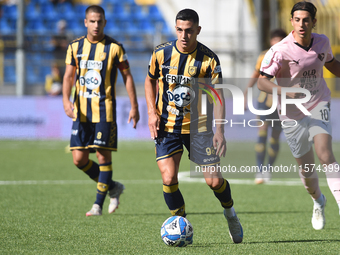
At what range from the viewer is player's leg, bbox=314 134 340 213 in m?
4.36

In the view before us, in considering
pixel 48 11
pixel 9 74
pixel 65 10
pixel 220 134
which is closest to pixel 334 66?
pixel 220 134

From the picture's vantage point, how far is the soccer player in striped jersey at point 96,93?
5434mm

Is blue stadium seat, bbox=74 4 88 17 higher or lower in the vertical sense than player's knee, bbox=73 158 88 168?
higher

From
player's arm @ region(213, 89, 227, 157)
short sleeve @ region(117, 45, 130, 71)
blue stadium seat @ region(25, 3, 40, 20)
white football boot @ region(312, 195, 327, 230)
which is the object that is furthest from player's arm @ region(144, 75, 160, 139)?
blue stadium seat @ region(25, 3, 40, 20)

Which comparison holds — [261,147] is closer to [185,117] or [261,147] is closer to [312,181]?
[312,181]

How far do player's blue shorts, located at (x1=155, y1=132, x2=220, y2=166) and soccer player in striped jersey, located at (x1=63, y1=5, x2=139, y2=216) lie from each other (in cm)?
123

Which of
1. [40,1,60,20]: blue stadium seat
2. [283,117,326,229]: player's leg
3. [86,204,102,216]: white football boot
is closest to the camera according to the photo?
[283,117,326,229]: player's leg

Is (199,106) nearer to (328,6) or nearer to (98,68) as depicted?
(98,68)

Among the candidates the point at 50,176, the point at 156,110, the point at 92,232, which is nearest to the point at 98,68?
the point at 156,110

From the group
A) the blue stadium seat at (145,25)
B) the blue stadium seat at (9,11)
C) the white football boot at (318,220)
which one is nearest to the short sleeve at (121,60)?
the white football boot at (318,220)

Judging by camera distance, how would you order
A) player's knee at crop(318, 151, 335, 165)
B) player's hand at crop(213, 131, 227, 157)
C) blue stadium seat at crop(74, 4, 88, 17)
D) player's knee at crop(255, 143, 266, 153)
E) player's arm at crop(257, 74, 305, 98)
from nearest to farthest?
1. player's hand at crop(213, 131, 227, 157)
2. player's arm at crop(257, 74, 305, 98)
3. player's knee at crop(318, 151, 335, 165)
4. player's knee at crop(255, 143, 266, 153)
5. blue stadium seat at crop(74, 4, 88, 17)

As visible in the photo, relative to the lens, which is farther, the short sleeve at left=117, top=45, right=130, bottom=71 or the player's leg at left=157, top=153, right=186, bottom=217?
the short sleeve at left=117, top=45, right=130, bottom=71

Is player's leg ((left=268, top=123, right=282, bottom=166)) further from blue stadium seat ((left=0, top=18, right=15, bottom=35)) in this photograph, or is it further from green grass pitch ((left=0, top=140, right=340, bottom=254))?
blue stadium seat ((left=0, top=18, right=15, bottom=35))

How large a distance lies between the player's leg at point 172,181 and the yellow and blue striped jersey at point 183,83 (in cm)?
25
